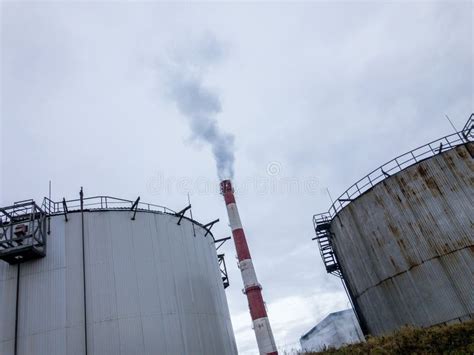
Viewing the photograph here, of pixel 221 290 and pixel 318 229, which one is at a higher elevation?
Answer: pixel 318 229

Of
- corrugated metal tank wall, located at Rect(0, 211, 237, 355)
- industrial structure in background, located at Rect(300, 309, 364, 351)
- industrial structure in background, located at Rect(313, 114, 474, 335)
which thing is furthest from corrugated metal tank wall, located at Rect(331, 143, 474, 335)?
industrial structure in background, located at Rect(300, 309, 364, 351)

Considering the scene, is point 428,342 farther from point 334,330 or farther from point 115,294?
point 334,330

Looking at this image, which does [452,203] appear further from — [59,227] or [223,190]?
[59,227]

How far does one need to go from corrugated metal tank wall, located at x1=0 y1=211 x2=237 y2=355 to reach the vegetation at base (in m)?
8.20

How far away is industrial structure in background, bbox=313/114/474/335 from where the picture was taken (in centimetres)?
1792

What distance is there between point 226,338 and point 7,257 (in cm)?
1178

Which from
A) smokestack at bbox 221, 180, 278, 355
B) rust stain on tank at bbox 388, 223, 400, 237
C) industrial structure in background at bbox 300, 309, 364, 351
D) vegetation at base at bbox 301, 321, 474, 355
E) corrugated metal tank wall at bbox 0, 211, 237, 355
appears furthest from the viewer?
industrial structure in background at bbox 300, 309, 364, 351

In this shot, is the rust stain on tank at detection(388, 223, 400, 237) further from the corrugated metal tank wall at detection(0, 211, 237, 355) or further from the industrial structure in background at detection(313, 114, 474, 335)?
the corrugated metal tank wall at detection(0, 211, 237, 355)

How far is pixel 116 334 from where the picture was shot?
51.4ft

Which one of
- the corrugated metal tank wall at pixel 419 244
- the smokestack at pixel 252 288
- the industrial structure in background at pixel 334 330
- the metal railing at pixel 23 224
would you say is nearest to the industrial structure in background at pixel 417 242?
the corrugated metal tank wall at pixel 419 244

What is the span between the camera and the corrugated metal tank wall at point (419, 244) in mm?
17891

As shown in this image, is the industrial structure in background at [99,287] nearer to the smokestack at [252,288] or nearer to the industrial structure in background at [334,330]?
the smokestack at [252,288]

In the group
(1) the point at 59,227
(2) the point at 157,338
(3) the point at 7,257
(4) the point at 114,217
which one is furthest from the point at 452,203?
(3) the point at 7,257

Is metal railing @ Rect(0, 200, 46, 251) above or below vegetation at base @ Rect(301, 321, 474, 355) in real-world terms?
above
